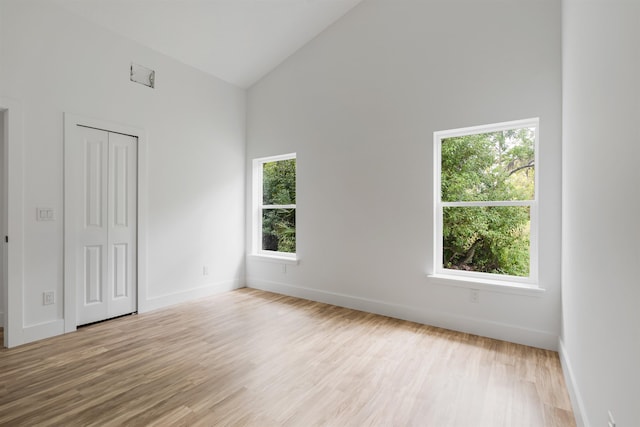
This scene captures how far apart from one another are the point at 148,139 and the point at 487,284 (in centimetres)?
411

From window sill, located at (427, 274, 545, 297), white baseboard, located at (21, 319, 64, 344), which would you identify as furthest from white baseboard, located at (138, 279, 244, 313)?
window sill, located at (427, 274, 545, 297)

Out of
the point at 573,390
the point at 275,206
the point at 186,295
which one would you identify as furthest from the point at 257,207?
the point at 573,390

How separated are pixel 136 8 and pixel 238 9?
41.2 inches

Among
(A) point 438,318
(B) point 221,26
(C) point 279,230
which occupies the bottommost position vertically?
(A) point 438,318

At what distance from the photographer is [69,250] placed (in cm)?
309

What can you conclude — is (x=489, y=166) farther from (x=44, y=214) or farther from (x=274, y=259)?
(x=44, y=214)

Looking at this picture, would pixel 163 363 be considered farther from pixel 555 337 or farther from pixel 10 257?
pixel 555 337

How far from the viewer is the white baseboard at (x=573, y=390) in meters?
1.65

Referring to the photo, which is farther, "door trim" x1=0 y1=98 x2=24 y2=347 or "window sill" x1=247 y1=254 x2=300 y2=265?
"window sill" x1=247 y1=254 x2=300 y2=265

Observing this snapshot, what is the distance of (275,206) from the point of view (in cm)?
481

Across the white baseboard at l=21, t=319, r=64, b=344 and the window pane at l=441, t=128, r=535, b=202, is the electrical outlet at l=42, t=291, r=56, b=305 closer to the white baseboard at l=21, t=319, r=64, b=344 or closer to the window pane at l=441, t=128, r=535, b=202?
the white baseboard at l=21, t=319, r=64, b=344

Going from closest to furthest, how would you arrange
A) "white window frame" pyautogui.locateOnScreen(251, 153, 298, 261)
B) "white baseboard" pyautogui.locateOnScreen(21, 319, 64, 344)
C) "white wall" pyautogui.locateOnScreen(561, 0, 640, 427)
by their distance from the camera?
"white wall" pyautogui.locateOnScreen(561, 0, 640, 427) → "white baseboard" pyautogui.locateOnScreen(21, 319, 64, 344) → "white window frame" pyautogui.locateOnScreen(251, 153, 298, 261)

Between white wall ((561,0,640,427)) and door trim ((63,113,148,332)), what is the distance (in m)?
4.08

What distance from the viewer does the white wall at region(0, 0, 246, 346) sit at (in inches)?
112
